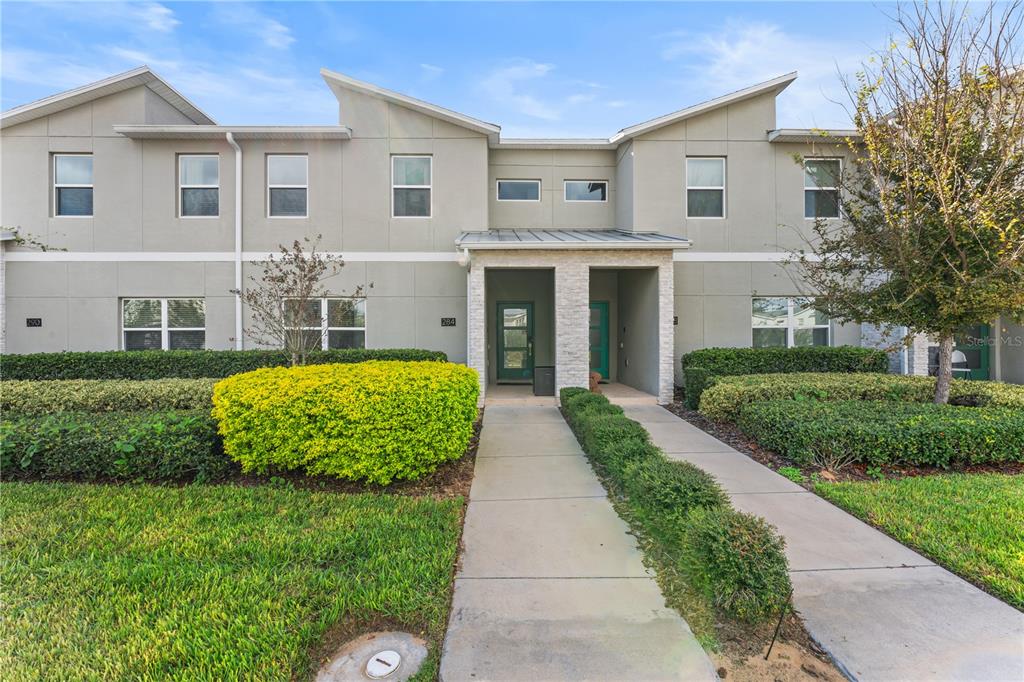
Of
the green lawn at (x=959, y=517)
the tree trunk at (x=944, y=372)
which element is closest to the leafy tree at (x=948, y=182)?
the tree trunk at (x=944, y=372)

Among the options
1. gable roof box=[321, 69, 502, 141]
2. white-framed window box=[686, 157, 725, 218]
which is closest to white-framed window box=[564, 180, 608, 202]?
white-framed window box=[686, 157, 725, 218]

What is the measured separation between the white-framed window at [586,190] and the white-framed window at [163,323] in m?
9.73

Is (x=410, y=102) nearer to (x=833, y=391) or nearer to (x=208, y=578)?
(x=833, y=391)

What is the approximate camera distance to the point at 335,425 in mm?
4832

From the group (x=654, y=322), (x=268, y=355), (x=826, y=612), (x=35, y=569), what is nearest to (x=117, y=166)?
(x=268, y=355)

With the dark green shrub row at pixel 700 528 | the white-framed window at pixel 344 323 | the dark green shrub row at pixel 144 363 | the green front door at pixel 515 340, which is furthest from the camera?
the green front door at pixel 515 340

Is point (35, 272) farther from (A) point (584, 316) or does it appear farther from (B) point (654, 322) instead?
(B) point (654, 322)

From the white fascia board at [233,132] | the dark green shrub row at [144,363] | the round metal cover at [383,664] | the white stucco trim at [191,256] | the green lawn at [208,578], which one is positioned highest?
the white fascia board at [233,132]

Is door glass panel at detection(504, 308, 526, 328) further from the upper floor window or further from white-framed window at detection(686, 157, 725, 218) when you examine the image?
white-framed window at detection(686, 157, 725, 218)

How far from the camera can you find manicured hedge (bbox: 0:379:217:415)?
671cm

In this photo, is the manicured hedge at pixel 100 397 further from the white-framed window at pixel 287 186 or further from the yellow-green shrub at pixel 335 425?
the white-framed window at pixel 287 186

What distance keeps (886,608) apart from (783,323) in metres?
10.4

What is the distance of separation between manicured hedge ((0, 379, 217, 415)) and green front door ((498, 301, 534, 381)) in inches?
309

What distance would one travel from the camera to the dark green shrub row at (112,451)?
4.87m
